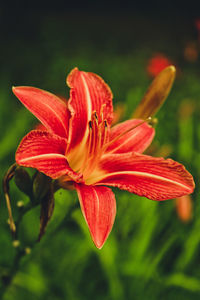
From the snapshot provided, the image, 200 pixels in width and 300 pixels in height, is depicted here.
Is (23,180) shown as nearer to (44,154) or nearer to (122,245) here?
(44,154)

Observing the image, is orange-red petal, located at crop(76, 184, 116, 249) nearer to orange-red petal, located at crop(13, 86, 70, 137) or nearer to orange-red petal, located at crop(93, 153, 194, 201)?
orange-red petal, located at crop(93, 153, 194, 201)

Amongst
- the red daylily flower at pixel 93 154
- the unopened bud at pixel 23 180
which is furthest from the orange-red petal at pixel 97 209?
the unopened bud at pixel 23 180

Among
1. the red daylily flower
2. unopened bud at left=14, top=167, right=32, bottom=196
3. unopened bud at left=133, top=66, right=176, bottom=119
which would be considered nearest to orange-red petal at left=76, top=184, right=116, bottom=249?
the red daylily flower

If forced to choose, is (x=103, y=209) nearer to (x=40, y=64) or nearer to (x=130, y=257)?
(x=130, y=257)

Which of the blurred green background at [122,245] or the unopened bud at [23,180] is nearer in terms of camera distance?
the unopened bud at [23,180]

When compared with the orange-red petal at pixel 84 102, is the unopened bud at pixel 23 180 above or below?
below

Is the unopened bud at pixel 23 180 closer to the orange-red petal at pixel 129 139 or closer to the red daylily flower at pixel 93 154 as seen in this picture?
the red daylily flower at pixel 93 154

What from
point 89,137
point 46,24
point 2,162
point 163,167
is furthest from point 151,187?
point 46,24

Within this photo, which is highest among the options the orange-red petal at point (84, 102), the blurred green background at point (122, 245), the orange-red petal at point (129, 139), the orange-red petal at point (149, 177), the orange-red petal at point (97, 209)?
the orange-red petal at point (84, 102)
